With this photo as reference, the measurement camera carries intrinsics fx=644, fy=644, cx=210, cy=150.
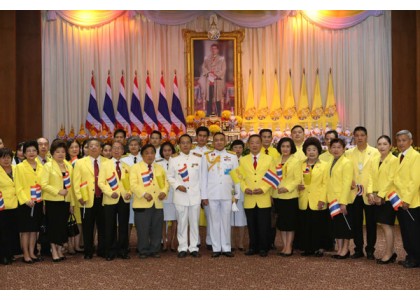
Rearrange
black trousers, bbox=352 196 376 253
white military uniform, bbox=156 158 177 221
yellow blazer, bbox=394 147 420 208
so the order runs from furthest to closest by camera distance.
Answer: white military uniform, bbox=156 158 177 221
black trousers, bbox=352 196 376 253
yellow blazer, bbox=394 147 420 208

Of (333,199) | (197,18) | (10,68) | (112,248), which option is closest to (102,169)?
(112,248)

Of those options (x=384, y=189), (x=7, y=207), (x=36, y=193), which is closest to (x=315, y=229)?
(x=384, y=189)

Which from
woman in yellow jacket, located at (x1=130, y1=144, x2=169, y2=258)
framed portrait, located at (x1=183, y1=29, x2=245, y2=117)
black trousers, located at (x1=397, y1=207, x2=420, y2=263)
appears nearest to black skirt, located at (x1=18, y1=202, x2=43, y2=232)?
woman in yellow jacket, located at (x1=130, y1=144, x2=169, y2=258)

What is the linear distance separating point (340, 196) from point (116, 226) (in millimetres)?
2557

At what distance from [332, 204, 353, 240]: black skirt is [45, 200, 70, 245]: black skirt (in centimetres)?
302

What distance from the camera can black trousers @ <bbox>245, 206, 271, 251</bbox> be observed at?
738 cm

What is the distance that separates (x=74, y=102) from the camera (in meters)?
13.7

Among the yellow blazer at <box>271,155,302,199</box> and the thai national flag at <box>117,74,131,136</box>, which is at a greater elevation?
the thai national flag at <box>117,74,131,136</box>

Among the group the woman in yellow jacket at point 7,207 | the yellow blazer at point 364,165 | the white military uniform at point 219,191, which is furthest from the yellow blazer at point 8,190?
the yellow blazer at point 364,165

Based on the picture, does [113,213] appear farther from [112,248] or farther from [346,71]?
[346,71]

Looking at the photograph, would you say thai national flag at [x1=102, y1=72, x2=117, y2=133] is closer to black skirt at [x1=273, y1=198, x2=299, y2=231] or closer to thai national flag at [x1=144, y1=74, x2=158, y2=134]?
thai national flag at [x1=144, y1=74, x2=158, y2=134]

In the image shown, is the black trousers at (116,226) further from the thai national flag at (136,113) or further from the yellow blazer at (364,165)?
the thai national flag at (136,113)

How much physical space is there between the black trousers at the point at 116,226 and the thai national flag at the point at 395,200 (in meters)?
2.93

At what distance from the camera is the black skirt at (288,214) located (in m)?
7.32
